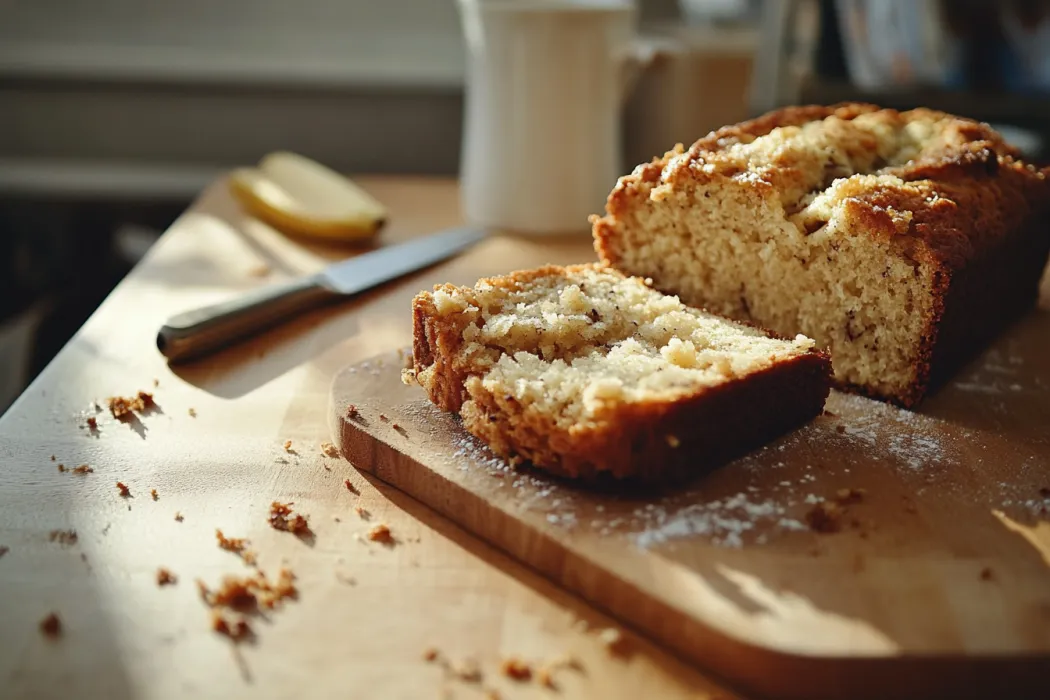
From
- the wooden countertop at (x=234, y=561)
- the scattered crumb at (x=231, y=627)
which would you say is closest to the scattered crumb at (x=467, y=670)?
the wooden countertop at (x=234, y=561)

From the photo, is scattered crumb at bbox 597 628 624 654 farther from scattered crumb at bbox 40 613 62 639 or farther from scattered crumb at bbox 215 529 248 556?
scattered crumb at bbox 40 613 62 639

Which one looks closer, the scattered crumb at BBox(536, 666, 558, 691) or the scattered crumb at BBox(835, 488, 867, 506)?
the scattered crumb at BBox(536, 666, 558, 691)

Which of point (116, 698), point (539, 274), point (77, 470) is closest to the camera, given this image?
point (116, 698)

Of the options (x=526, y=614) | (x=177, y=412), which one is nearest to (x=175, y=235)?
(x=177, y=412)

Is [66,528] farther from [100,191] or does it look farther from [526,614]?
[100,191]

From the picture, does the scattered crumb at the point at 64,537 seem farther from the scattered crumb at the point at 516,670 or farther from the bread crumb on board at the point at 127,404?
the scattered crumb at the point at 516,670

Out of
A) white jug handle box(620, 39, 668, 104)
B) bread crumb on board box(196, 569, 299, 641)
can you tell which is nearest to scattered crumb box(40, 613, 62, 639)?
bread crumb on board box(196, 569, 299, 641)
